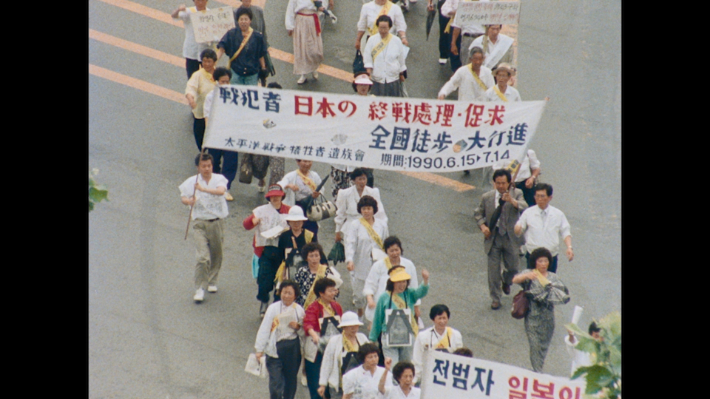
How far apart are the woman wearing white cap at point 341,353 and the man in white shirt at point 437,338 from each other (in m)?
0.54

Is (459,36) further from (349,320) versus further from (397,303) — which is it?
(349,320)

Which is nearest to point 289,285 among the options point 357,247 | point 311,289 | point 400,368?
point 311,289

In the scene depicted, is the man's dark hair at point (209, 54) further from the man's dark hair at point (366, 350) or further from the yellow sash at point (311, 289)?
the man's dark hair at point (366, 350)

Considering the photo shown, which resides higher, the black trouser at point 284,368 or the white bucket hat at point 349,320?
the white bucket hat at point 349,320

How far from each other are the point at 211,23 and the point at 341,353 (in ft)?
18.1

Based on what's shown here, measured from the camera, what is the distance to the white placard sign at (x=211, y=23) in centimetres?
1430

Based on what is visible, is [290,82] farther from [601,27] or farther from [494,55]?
[601,27]

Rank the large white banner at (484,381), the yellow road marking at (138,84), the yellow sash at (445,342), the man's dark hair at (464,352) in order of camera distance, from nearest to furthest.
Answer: the large white banner at (484,381)
the man's dark hair at (464,352)
the yellow sash at (445,342)
the yellow road marking at (138,84)

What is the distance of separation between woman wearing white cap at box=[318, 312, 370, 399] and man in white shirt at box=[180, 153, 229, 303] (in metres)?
2.21

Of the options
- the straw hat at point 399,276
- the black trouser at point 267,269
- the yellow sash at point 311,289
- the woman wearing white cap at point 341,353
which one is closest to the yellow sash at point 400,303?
the straw hat at point 399,276

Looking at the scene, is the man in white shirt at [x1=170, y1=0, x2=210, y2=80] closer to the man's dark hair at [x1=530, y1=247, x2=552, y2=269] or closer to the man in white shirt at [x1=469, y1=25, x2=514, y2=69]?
the man in white shirt at [x1=469, y1=25, x2=514, y2=69]

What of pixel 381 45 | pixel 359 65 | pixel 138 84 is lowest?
pixel 138 84

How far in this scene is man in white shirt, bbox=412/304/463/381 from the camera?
34.7 feet

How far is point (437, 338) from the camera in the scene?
10641 mm
